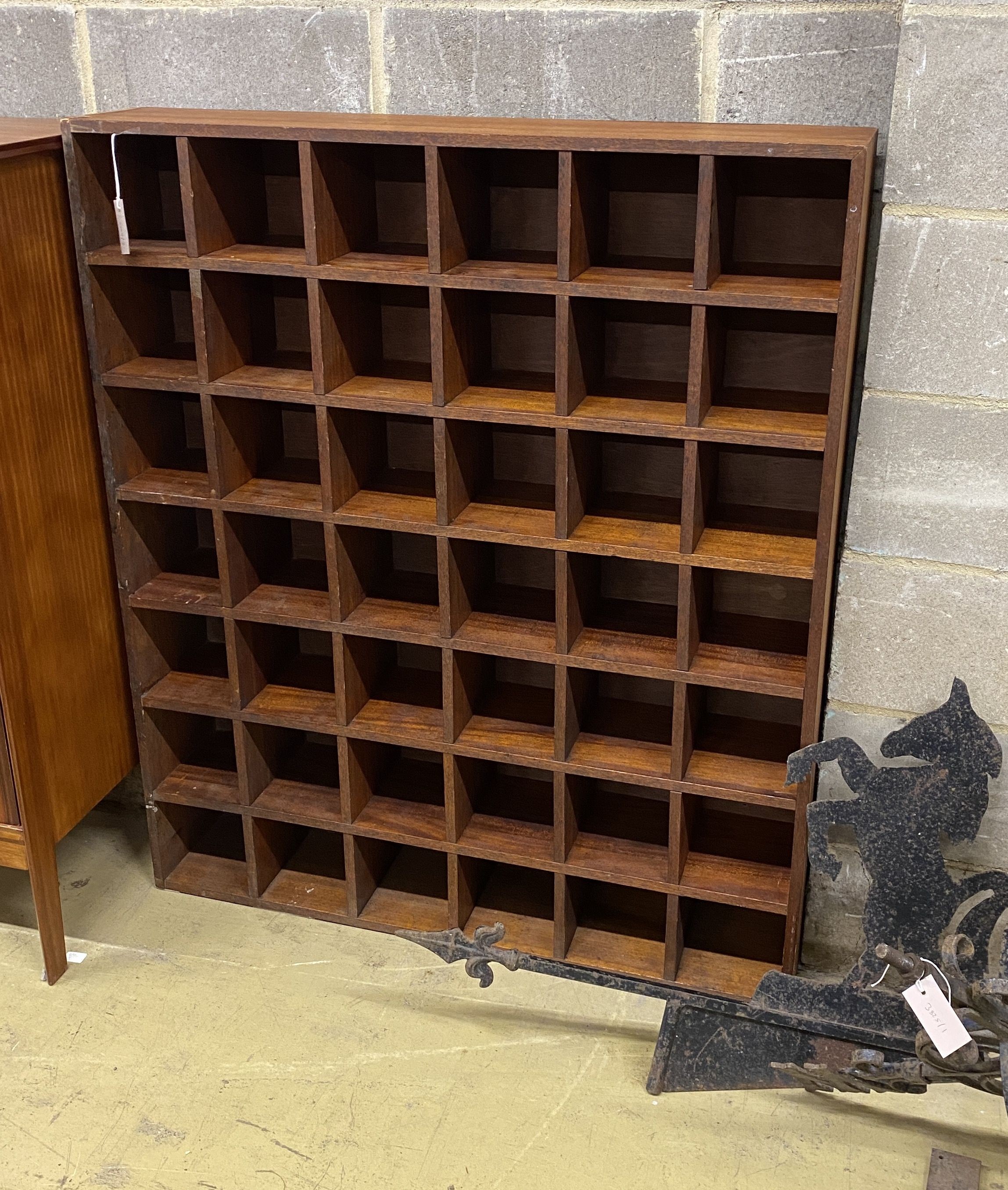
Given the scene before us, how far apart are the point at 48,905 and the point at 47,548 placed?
0.62m

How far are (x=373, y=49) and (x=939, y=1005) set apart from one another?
172cm

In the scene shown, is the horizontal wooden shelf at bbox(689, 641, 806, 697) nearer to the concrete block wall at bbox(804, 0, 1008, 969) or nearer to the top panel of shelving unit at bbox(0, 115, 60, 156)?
the concrete block wall at bbox(804, 0, 1008, 969)

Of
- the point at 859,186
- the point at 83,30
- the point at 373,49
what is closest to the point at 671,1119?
the point at 859,186

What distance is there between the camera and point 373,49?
83.1 inches

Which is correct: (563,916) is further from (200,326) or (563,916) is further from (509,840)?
(200,326)

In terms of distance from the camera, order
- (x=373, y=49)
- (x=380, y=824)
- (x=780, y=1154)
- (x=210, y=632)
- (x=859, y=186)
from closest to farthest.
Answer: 1. (x=859, y=186)
2. (x=780, y=1154)
3. (x=373, y=49)
4. (x=380, y=824)
5. (x=210, y=632)

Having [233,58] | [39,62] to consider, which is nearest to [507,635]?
[233,58]

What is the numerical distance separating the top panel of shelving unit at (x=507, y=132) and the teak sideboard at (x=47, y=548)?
0.17m

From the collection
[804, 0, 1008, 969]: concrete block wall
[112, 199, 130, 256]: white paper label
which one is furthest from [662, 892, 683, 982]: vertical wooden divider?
[112, 199, 130, 256]: white paper label

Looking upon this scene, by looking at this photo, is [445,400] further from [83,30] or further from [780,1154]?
[780,1154]

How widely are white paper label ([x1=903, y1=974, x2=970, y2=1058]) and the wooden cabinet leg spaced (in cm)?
141

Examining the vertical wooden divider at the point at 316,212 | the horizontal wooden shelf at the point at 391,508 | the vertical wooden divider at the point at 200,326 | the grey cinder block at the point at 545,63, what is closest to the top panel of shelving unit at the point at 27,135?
the vertical wooden divider at the point at 200,326

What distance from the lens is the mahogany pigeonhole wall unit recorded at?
190 cm

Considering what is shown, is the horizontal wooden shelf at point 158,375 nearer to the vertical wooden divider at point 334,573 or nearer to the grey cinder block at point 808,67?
the vertical wooden divider at point 334,573
